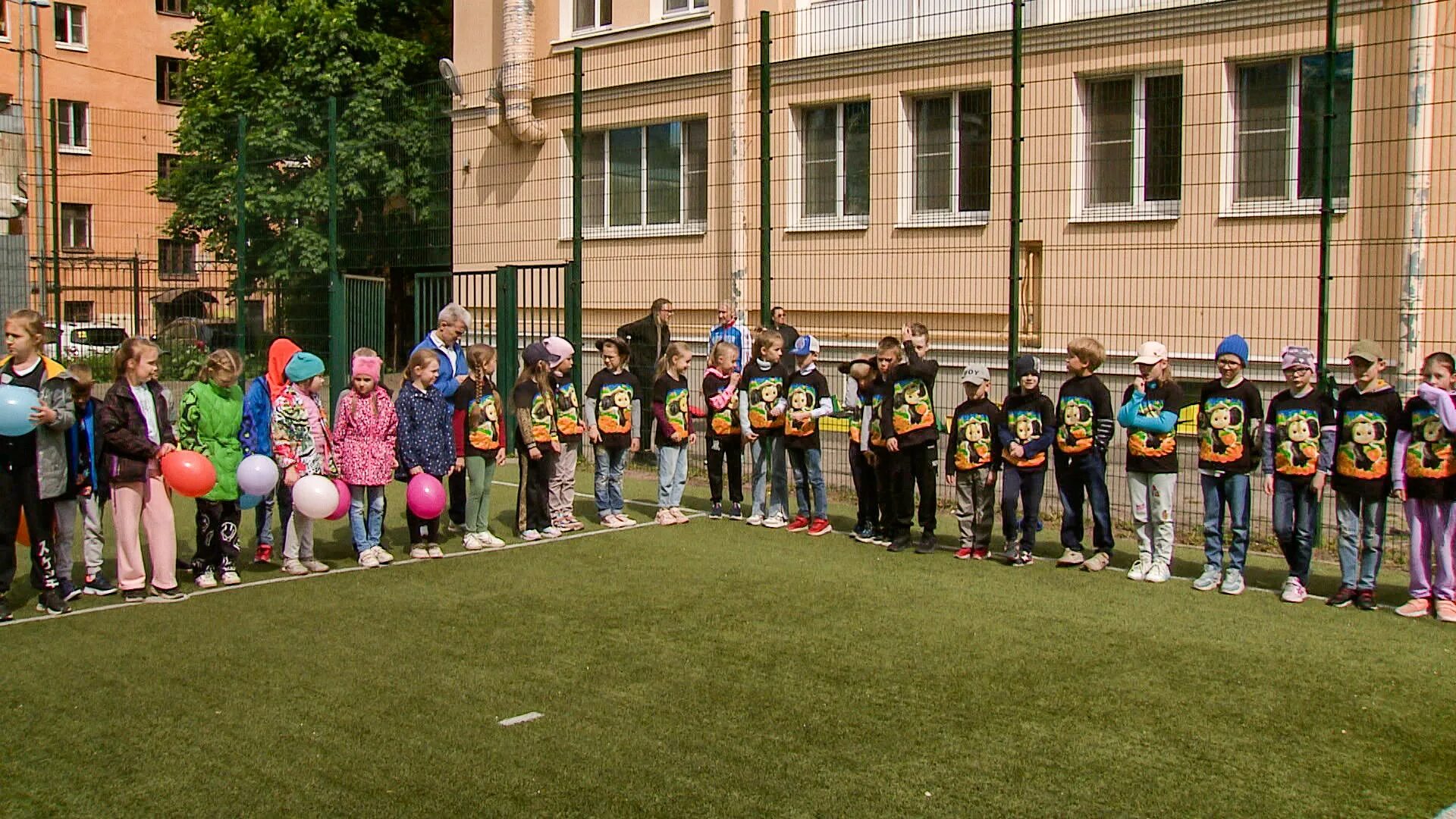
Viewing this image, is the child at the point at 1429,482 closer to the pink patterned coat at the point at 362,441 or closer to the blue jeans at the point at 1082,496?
the blue jeans at the point at 1082,496

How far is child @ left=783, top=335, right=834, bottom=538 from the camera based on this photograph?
1086 cm

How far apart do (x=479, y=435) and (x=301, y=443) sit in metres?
1.47

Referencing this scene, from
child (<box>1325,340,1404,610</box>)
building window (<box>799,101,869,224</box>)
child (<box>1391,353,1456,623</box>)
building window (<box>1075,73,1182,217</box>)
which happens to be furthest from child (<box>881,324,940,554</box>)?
building window (<box>799,101,869,224</box>)

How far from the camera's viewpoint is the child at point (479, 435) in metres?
10.3

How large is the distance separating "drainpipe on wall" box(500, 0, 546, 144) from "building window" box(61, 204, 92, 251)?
7037 mm

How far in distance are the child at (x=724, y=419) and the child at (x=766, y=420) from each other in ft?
0.31

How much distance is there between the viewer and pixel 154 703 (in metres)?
6.29

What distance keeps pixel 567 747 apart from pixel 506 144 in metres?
14.3

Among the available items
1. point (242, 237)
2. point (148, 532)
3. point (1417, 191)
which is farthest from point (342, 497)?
point (1417, 191)

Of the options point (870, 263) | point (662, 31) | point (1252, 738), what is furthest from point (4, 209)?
point (1252, 738)

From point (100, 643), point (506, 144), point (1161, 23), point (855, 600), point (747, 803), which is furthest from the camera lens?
point (506, 144)

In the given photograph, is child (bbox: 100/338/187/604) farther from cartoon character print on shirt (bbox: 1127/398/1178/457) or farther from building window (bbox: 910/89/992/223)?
building window (bbox: 910/89/992/223)

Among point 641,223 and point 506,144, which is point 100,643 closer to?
point 641,223

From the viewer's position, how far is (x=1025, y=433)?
962 cm
